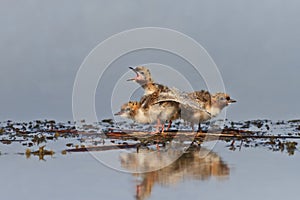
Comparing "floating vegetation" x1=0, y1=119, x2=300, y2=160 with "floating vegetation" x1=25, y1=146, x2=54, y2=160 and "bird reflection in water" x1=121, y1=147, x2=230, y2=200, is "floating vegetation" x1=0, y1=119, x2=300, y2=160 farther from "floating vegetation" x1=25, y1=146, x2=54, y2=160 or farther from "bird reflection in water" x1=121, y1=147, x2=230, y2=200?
"bird reflection in water" x1=121, y1=147, x2=230, y2=200

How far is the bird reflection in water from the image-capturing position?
544cm

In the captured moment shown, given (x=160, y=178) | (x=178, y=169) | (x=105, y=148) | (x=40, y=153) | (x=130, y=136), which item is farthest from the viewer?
(x=130, y=136)

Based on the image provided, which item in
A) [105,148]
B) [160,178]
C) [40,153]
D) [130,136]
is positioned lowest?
[160,178]

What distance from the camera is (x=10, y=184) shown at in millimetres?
5465

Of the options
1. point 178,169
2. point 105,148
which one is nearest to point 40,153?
point 105,148

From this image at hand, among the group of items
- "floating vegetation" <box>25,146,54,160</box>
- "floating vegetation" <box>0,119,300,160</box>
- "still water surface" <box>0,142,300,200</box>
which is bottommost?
"still water surface" <box>0,142,300,200</box>

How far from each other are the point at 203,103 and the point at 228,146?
143cm

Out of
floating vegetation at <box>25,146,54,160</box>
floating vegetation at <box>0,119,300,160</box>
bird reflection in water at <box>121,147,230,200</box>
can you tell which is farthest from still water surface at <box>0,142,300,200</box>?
floating vegetation at <box>0,119,300,160</box>

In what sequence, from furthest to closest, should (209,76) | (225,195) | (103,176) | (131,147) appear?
(209,76), (131,147), (103,176), (225,195)

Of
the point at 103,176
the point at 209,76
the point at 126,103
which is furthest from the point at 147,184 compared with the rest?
the point at 126,103

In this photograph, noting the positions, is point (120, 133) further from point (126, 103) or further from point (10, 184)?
point (10, 184)

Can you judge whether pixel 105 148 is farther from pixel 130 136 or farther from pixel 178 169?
pixel 178 169

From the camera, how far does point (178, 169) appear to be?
609 centimetres

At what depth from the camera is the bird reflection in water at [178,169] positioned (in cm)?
544
